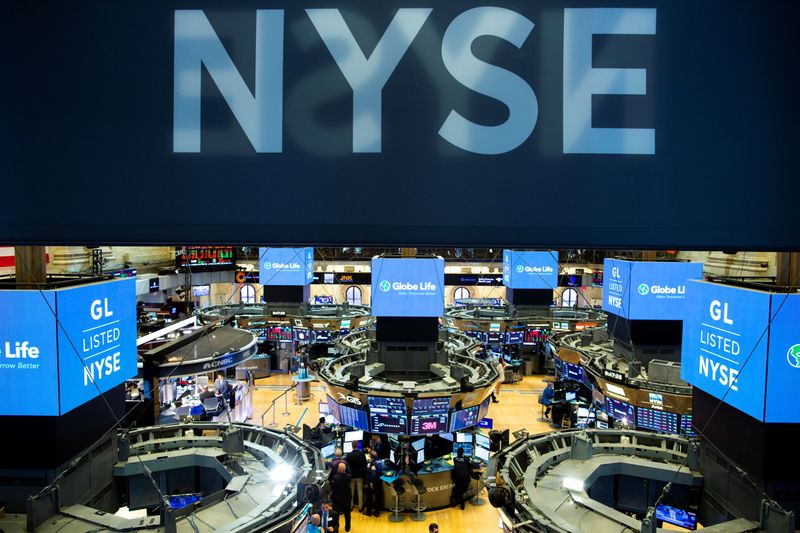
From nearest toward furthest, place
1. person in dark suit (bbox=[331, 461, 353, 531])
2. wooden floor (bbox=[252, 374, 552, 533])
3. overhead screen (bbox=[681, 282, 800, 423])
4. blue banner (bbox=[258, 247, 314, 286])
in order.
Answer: overhead screen (bbox=[681, 282, 800, 423]) < person in dark suit (bbox=[331, 461, 353, 531]) < wooden floor (bbox=[252, 374, 552, 533]) < blue banner (bbox=[258, 247, 314, 286])

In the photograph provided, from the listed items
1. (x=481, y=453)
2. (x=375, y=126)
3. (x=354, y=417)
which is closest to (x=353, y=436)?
(x=354, y=417)

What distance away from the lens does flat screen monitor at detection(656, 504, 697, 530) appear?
5.83m

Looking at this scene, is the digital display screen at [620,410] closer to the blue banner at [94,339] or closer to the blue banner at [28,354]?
the blue banner at [94,339]

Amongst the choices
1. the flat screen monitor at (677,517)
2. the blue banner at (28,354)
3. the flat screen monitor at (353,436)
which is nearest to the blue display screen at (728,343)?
the flat screen monitor at (677,517)

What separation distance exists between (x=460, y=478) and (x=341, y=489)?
8.23 feet

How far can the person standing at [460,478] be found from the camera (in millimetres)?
10297

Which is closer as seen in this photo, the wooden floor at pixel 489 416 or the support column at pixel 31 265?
the support column at pixel 31 265

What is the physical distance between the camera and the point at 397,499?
10172 millimetres

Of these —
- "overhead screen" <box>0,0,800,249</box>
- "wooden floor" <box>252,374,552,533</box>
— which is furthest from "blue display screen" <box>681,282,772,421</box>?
"wooden floor" <box>252,374,552,533</box>

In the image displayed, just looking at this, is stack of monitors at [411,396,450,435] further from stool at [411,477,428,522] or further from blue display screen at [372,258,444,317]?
blue display screen at [372,258,444,317]

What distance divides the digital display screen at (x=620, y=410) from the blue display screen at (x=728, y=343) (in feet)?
18.8

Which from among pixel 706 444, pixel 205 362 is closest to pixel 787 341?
pixel 706 444

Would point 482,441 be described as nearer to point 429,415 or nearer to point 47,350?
point 429,415

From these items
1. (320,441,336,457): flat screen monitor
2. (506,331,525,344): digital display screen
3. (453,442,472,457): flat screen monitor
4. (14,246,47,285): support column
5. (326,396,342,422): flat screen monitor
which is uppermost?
(14,246,47,285): support column
